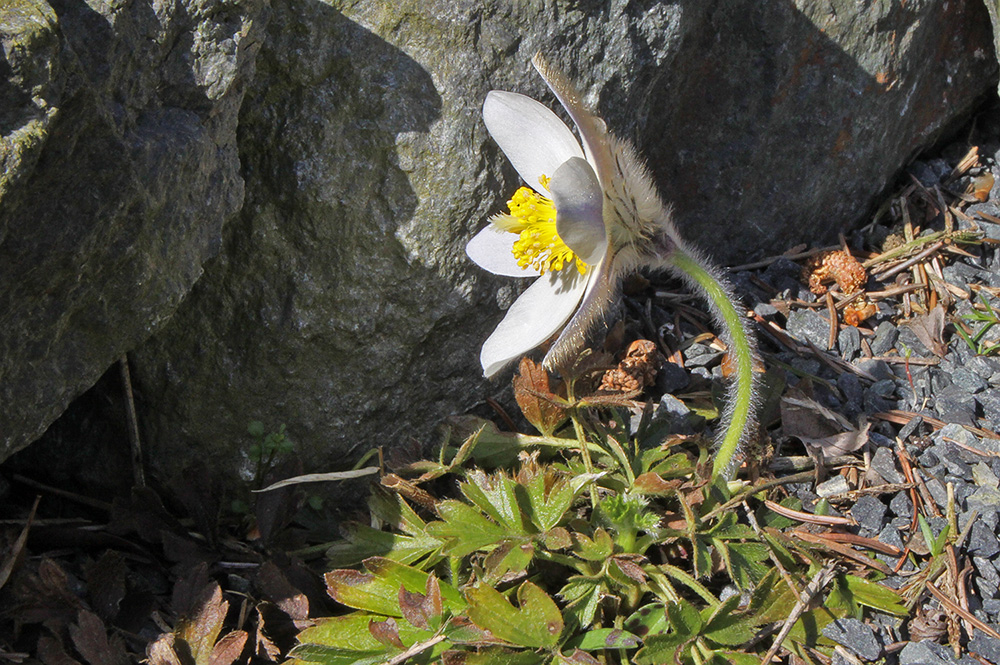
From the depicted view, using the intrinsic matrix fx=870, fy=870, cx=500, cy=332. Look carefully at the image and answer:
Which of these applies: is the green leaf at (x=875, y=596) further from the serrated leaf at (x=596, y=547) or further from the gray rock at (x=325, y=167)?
the gray rock at (x=325, y=167)

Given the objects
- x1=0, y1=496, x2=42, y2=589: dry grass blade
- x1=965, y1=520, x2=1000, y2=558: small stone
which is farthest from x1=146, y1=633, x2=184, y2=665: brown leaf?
x1=965, y1=520, x2=1000, y2=558: small stone

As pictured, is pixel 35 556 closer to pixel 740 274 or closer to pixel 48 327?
pixel 48 327

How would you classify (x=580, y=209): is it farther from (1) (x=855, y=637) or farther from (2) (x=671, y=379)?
(1) (x=855, y=637)

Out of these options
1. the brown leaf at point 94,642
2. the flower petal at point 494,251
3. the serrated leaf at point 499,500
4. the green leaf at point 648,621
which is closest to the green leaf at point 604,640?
the green leaf at point 648,621

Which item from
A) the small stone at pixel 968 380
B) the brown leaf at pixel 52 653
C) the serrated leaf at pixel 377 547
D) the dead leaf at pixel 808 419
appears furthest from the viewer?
the small stone at pixel 968 380

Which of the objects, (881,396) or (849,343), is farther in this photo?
(849,343)

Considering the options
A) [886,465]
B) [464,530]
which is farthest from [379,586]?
[886,465]

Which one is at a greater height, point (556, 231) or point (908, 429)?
point (556, 231)

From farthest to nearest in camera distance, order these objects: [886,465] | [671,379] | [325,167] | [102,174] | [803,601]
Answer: [671,379] → [886,465] → [325,167] → [803,601] → [102,174]
